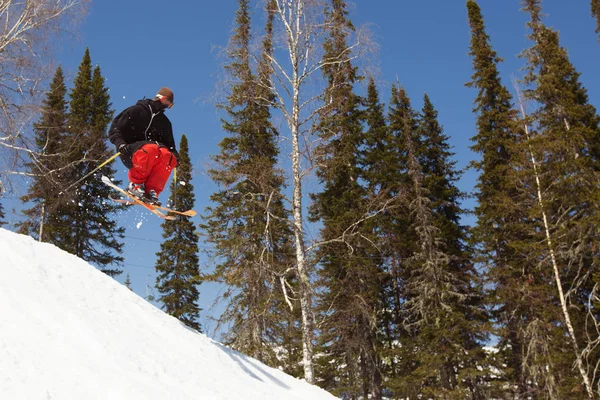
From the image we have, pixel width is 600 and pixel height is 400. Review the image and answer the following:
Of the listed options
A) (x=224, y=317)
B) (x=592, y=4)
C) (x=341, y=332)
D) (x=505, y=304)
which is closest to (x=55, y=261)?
(x=224, y=317)

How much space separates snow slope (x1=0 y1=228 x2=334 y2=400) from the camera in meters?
4.54

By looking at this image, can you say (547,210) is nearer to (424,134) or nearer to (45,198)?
(424,134)

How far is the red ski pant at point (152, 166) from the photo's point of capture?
677cm

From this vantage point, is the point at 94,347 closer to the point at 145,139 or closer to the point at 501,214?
the point at 145,139

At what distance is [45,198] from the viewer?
21156 mm

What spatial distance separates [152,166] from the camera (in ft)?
23.3

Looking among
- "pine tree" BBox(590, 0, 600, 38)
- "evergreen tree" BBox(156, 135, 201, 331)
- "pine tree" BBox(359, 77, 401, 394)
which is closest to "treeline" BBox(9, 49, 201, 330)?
"evergreen tree" BBox(156, 135, 201, 331)

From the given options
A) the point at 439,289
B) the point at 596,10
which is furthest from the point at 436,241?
the point at 596,10

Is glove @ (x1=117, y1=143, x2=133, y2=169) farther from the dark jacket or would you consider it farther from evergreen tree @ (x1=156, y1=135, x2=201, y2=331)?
evergreen tree @ (x1=156, y1=135, x2=201, y2=331)

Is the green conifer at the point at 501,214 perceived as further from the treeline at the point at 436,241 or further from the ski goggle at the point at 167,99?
the ski goggle at the point at 167,99

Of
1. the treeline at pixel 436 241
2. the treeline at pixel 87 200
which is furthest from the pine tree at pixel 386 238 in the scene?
the treeline at pixel 87 200

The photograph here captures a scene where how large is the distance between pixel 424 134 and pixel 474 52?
476cm

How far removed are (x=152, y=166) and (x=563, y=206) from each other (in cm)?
1559

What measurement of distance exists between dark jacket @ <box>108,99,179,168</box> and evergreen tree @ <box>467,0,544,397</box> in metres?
14.2
